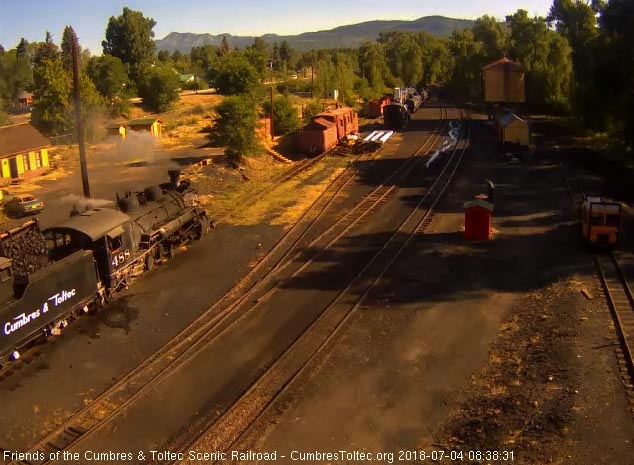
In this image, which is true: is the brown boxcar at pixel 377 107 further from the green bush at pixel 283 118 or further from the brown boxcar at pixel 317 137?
the brown boxcar at pixel 317 137

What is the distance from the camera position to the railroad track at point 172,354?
11.1 meters

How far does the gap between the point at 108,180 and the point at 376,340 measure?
86.8 ft

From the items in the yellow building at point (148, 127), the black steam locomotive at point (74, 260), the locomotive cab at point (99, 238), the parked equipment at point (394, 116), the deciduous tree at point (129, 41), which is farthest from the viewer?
the deciduous tree at point (129, 41)

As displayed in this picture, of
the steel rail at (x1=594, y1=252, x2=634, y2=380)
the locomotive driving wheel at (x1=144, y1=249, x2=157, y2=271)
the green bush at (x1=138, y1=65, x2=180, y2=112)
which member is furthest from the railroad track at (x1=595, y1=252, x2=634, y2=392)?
the green bush at (x1=138, y1=65, x2=180, y2=112)

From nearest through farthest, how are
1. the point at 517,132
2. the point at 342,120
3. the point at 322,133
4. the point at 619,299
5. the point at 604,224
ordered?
the point at 619,299
the point at 604,224
the point at 517,132
the point at 322,133
the point at 342,120

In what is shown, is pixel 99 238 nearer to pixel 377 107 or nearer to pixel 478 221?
pixel 478 221

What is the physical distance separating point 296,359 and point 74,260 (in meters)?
6.19

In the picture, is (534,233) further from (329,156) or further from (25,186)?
(25,186)

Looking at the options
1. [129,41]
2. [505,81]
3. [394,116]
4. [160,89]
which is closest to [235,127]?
[394,116]

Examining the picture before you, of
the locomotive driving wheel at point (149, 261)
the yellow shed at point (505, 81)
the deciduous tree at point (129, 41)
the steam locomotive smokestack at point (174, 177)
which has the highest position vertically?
the deciduous tree at point (129, 41)

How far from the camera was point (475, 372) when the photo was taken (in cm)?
1288

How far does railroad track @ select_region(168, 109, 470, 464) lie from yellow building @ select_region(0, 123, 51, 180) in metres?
26.4

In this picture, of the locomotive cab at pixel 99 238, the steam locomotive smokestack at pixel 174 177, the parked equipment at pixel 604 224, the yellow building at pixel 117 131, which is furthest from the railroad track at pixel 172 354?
the yellow building at pixel 117 131

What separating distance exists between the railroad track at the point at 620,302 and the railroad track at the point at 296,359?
6.59 m
